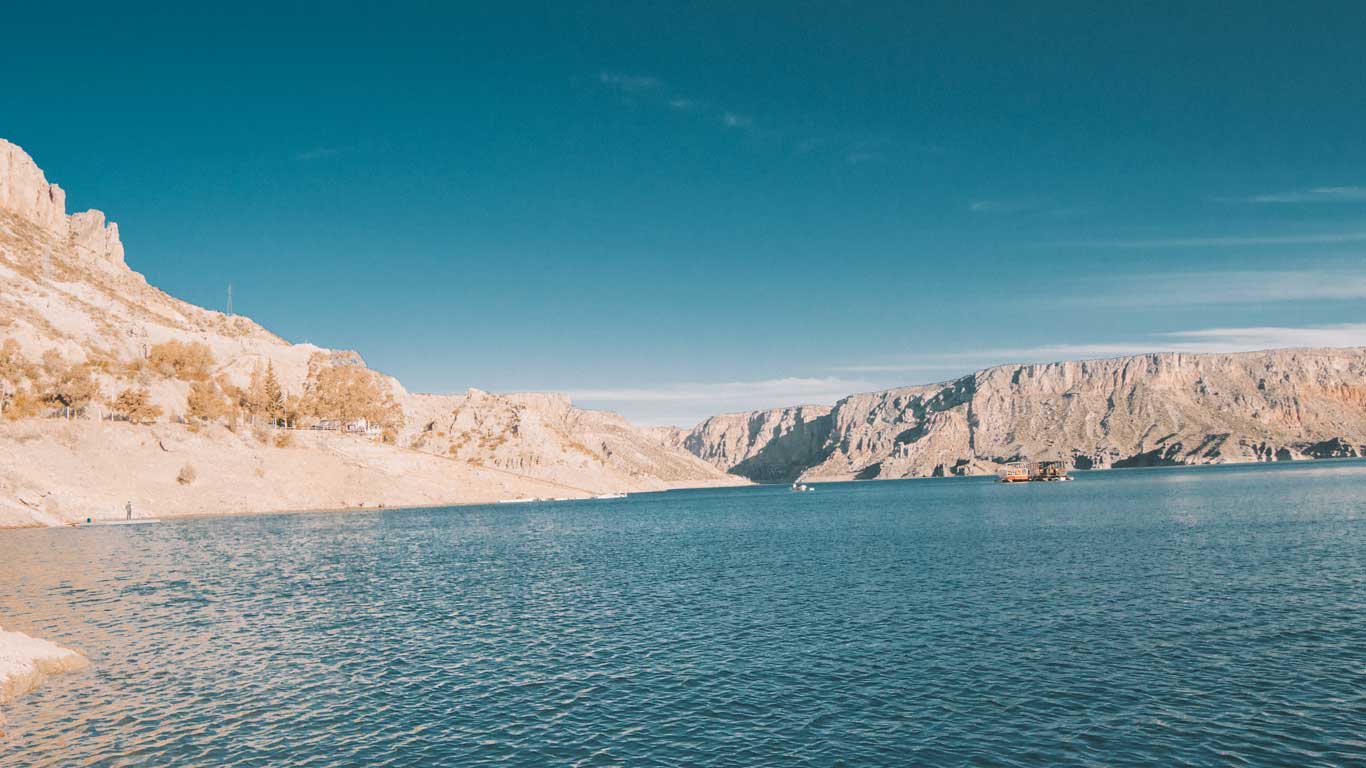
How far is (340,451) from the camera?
7185 inches

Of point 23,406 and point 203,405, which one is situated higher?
point 203,405

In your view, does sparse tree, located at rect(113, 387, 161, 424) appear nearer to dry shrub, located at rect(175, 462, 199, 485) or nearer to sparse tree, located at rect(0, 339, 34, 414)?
sparse tree, located at rect(0, 339, 34, 414)

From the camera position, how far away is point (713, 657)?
35.2 metres

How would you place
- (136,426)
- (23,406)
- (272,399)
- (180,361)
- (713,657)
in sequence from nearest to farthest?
(713,657)
(23,406)
(136,426)
(180,361)
(272,399)

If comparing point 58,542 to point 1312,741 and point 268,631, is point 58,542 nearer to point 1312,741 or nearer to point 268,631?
point 268,631

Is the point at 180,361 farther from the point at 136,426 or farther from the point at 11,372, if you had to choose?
the point at 11,372

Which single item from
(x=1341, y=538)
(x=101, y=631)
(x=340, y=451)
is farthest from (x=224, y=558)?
(x=340, y=451)

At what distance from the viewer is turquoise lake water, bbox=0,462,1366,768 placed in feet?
79.1

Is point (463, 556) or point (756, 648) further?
point (463, 556)

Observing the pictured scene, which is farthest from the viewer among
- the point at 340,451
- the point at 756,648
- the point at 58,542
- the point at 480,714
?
the point at 340,451

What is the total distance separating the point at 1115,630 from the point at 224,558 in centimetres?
7381

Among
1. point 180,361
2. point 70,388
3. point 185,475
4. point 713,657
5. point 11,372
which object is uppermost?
point 180,361

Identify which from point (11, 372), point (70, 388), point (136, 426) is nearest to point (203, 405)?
point (136, 426)

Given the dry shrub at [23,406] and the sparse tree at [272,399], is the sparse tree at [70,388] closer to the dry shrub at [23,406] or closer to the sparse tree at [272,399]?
the dry shrub at [23,406]
